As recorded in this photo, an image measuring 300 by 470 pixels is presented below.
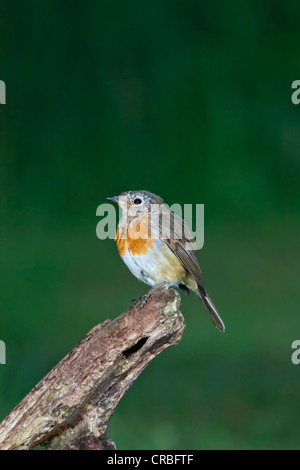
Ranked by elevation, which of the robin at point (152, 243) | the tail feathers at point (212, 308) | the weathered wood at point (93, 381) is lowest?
the weathered wood at point (93, 381)

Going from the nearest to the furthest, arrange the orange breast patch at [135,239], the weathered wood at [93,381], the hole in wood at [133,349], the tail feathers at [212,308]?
the weathered wood at [93,381] → the hole in wood at [133,349] → the orange breast patch at [135,239] → the tail feathers at [212,308]

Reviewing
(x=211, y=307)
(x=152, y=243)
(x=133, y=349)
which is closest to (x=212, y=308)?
(x=211, y=307)

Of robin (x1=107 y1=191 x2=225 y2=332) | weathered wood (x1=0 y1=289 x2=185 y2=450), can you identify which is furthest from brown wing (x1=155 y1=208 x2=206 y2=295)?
weathered wood (x1=0 y1=289 x2=185 y2=450)

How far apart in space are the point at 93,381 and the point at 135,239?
2.58 ft

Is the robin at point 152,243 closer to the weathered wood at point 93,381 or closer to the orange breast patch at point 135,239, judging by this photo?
the orange breast patch at point 135,239

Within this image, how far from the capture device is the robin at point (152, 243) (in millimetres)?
3814

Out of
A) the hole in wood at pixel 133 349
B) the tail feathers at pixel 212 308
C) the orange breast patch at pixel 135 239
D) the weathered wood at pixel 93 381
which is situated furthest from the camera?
the tail feathers at pixel 212 308

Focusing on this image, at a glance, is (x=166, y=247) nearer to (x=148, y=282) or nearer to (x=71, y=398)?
(x=148, y=282)

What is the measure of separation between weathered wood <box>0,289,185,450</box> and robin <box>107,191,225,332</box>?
31cm

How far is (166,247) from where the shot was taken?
12.6ft

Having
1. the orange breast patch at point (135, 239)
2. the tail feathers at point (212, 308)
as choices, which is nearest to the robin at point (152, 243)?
the orange breast patch at point (135, 239)

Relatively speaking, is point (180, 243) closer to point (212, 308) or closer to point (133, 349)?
point (212, 308)
